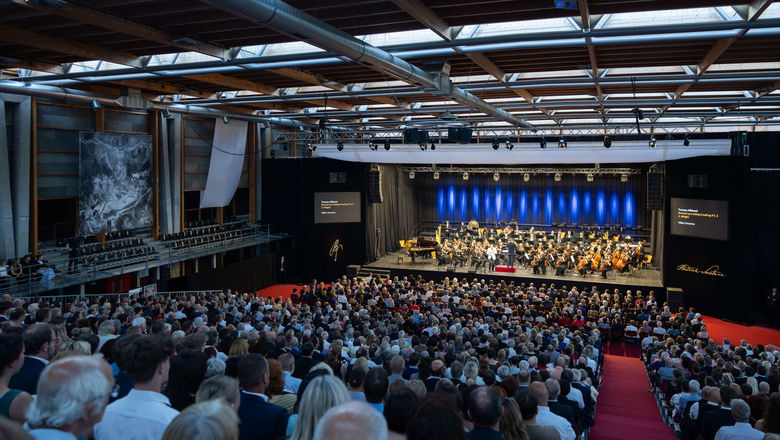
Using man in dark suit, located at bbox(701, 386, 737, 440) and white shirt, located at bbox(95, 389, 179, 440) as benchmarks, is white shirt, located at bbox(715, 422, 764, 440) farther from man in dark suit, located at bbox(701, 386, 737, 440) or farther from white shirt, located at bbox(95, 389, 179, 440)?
white shirt, located at bbox(95, 389, 179, 440)

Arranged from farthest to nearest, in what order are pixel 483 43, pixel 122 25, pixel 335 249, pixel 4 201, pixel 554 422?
pixel 335 249 → pixel 4 201 → pixel 483 43 → pixel 122 25 → pixel 554 422

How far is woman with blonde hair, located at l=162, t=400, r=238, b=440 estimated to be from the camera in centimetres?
175

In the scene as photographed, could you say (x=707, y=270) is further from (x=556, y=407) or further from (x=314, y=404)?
(x=314, y=404)

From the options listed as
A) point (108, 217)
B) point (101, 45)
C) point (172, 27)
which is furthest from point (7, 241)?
point (172, 27)

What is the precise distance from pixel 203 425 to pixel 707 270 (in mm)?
19547

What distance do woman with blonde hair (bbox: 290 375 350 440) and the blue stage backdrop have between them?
24.9m

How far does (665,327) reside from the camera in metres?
14.3

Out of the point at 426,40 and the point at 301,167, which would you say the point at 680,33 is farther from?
the point at 301,167

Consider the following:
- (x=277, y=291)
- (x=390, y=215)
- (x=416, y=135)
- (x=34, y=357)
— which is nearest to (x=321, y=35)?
(x=34, y=357)

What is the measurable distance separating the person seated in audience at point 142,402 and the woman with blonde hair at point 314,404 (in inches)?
27.5

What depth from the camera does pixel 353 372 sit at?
468 cm

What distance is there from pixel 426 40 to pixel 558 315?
908 centimetres

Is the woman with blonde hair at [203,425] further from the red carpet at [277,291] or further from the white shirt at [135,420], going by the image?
the red carpet at [277,291]

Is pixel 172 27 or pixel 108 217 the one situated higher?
pixel 172 27
